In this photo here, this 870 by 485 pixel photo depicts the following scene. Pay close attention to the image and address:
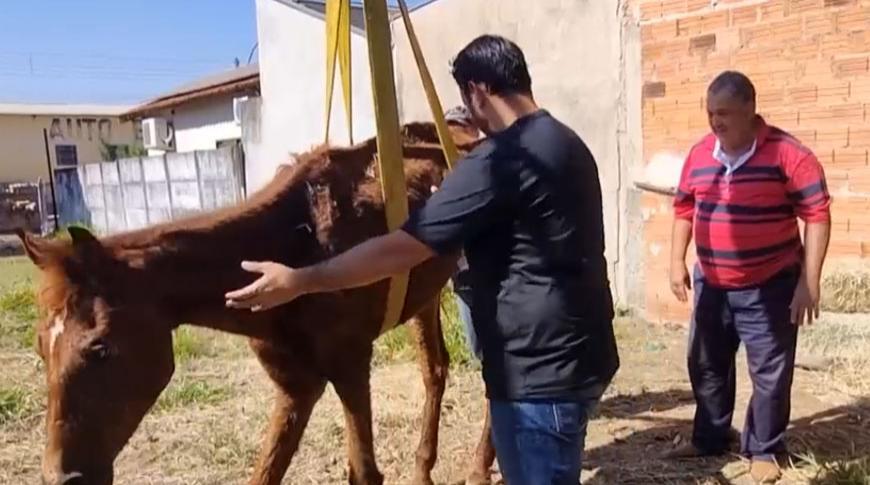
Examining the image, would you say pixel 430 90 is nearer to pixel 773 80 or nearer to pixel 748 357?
pixel 748 357

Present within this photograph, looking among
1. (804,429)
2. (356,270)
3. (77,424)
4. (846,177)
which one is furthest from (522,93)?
(846,177)

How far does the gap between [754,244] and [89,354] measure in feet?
9.11

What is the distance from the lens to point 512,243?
2400mm

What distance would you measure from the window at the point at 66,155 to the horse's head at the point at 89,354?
1231 inches

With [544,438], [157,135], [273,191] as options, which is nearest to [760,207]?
[544,438]

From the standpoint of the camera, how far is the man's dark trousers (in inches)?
156

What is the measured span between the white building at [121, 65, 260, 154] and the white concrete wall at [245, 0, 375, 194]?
18.6ft

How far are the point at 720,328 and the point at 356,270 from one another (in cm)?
248

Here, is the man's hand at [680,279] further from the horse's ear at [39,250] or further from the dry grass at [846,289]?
the horse's ear at [39,250]

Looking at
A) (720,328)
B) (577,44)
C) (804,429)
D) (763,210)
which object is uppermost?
(577,44)

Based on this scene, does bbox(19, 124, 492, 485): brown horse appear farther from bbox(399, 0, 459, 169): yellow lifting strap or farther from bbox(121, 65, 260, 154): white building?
bbox(121, 65, 260, 154): white building

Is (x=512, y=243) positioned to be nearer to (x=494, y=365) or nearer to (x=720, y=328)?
(x=494, y=365)

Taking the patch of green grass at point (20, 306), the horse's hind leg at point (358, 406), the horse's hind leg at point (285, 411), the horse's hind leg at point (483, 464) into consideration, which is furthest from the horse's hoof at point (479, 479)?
the patch of green grass at point (20, 306)

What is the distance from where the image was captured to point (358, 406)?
3.60 m
